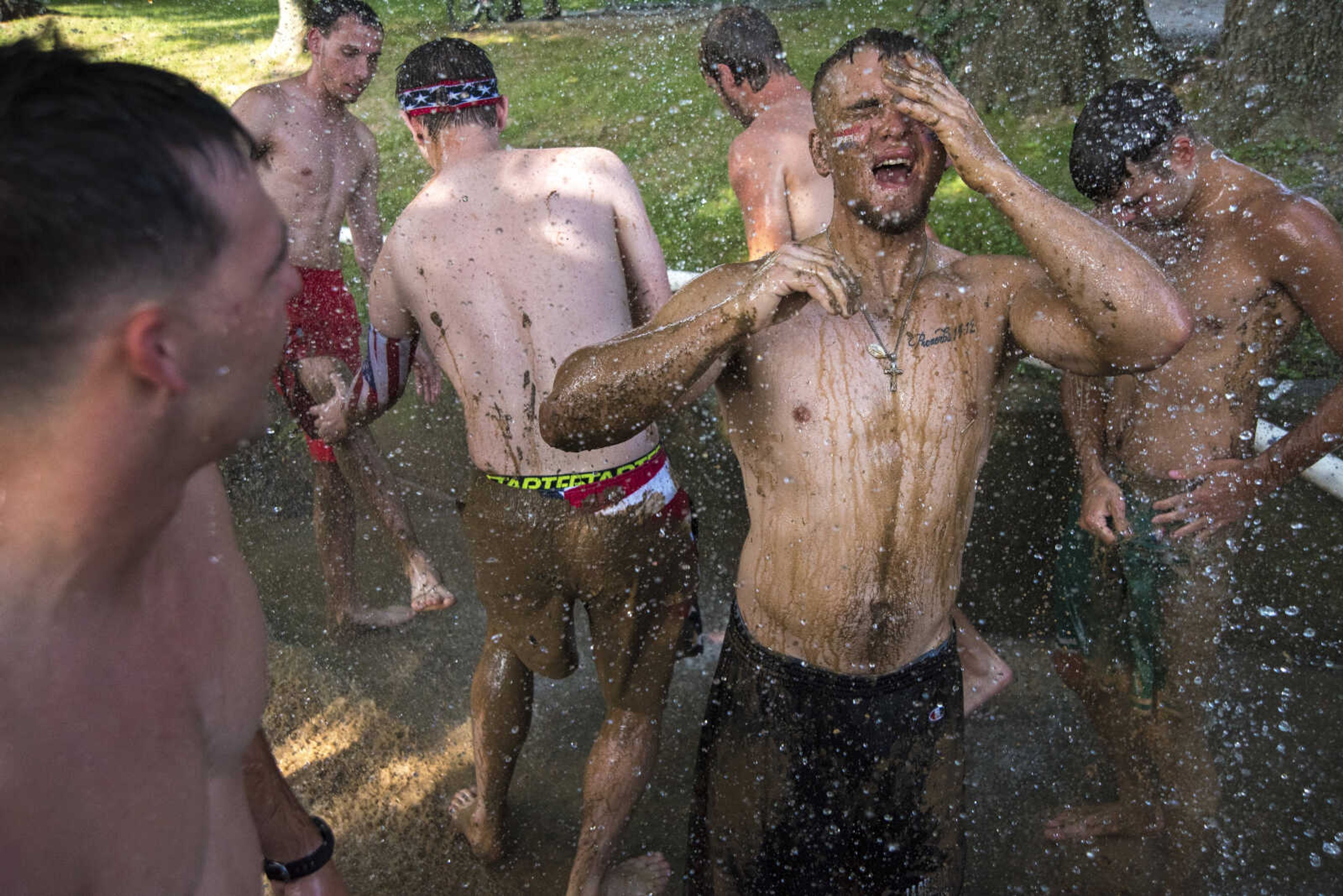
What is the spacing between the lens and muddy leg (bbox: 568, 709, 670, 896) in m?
2.87

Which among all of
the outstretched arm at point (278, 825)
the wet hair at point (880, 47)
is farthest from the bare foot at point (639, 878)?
the wet hair at point (880, 47)

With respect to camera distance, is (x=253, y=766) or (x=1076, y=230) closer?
(x=253, y=766)

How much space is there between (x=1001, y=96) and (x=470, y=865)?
7614 millimetres

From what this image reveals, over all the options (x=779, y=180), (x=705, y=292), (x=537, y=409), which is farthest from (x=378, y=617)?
(x=705, y=292)

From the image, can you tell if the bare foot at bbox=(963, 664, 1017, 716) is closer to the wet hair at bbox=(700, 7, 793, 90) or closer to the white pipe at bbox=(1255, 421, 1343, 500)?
the white pipe at bbox=(1255, 421, 1343, 500)

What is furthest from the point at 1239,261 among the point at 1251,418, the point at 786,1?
the point at 786,1

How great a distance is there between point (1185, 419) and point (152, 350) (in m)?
2.67

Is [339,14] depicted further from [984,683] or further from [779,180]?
[984,683]

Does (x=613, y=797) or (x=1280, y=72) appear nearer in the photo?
(x=613, y=797)

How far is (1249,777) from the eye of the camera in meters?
3.29

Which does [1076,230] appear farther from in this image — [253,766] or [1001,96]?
[1001,96]

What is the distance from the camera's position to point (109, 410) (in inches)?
37.6

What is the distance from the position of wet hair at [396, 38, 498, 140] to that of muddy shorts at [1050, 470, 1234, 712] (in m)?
2.22

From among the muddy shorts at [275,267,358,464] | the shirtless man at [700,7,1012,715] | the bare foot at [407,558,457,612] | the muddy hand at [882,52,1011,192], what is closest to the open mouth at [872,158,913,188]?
the muddy hand at [882,52,1011,192]
